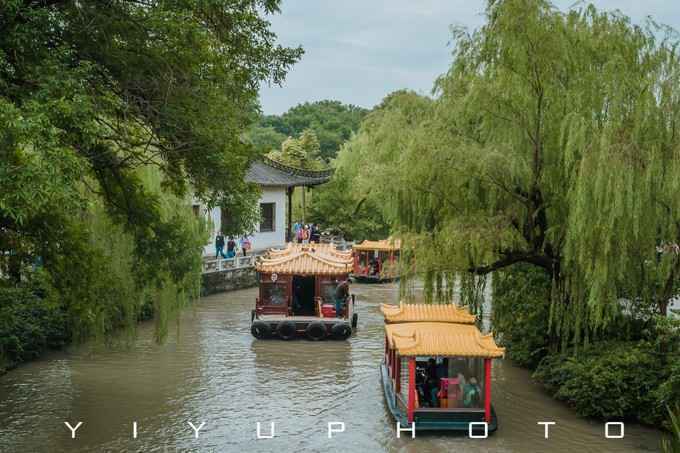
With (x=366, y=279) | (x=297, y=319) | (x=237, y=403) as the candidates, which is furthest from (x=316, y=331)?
(x=366, y=279)

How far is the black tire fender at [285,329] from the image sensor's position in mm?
21053

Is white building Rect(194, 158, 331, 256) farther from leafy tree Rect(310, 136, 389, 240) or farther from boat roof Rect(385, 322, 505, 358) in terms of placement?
boat roof Rect(385, 322, 505, 358)

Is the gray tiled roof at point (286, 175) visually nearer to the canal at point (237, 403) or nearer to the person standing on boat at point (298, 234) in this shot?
the person standing on boat at point (298, 234)

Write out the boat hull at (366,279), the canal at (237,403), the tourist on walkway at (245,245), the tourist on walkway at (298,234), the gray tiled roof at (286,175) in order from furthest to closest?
the tourist on walkway at (298,234)
the gray tiled roof at (286,175)
the tourist on walkway at (245,245)
the boat hull at (366,279)
the canal at (237,403)

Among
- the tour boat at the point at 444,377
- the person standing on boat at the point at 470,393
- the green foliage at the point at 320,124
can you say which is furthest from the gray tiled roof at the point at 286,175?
the green foliage at the point at 320,124

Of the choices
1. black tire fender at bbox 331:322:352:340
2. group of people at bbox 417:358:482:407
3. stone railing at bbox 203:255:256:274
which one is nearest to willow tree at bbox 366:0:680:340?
group of people at bbox 417:358:482:407

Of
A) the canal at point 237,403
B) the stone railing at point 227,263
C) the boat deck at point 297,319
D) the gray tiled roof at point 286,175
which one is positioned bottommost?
the canal at point 237,403

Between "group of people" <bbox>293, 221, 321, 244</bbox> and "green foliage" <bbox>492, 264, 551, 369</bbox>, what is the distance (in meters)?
19.1

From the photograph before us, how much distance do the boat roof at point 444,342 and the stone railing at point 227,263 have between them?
54.5 ft

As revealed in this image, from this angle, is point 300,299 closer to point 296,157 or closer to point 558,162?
point 558,162

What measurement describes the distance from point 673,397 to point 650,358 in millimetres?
1221

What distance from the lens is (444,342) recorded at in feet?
42.4

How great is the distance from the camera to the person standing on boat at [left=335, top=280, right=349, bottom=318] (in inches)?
847

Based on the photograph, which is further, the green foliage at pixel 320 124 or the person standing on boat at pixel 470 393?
the green foliage at pixel 320 124
